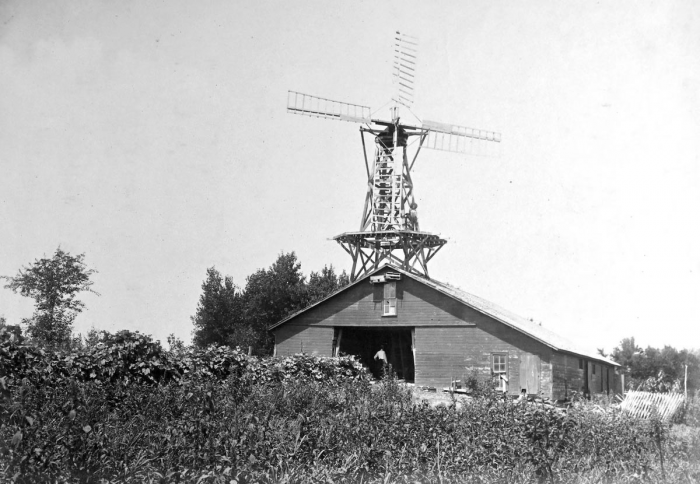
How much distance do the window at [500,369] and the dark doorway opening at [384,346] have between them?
5867 mm

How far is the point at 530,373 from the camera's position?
28328 millimetres

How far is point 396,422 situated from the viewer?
8.96m

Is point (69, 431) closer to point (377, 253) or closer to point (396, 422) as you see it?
point (396, 422)

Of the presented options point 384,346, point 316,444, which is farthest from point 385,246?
point 316,444

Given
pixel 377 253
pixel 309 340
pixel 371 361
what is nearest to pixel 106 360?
pixel 309 340

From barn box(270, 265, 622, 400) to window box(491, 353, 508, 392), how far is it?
0.13ft

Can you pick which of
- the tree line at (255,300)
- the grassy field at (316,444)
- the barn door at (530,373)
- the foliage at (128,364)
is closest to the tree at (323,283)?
the tree line at (255,300)

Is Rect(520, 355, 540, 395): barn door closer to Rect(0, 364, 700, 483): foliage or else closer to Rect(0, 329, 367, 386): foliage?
Rect(0, 329, 367, 386): foliage

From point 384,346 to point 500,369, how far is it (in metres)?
8.09

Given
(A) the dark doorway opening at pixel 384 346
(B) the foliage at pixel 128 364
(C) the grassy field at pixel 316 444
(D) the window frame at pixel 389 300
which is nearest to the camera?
(C) the grassy field at pixel 316 444

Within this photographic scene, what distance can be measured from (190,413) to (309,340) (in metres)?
24.1

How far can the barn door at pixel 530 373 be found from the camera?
2820 cm

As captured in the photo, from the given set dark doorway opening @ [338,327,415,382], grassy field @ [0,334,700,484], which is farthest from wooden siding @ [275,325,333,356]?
grassy field @ [0,334,700,484]

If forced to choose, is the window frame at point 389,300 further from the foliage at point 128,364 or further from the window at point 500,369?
the foliage at point 128,364
